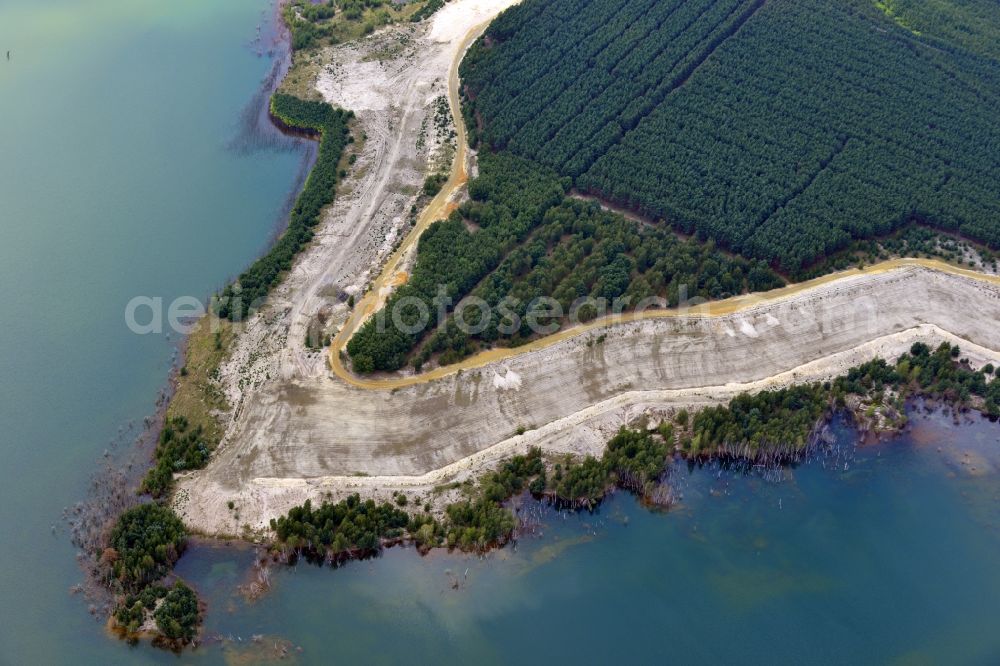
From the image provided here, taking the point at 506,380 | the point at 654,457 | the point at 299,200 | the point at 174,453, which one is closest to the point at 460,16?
the point at 299,200

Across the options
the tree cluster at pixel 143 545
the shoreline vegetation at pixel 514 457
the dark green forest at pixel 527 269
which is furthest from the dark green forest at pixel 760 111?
the tree cluster at pixel 143 545

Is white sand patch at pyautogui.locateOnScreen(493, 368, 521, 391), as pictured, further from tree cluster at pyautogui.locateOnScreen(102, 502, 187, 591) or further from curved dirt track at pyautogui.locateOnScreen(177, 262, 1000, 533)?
tree cluster at pyautogui.locateOnScreen(102, 502, 187, 591)

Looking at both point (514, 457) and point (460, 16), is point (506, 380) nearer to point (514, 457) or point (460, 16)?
point (514, 457)

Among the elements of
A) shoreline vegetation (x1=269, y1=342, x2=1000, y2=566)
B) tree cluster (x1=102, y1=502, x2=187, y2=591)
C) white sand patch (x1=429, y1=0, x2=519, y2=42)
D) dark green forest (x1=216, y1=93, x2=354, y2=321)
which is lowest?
shoreline vegetation (x1=269, y1=342, x2=1000, y2=566)

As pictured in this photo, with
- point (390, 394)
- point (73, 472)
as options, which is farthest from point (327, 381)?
point (73, 472)

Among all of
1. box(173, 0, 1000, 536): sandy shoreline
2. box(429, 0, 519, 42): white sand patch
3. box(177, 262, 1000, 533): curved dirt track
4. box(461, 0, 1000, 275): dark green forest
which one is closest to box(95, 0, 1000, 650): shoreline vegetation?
box(173, 0, 1000, 536): sandy shoreline

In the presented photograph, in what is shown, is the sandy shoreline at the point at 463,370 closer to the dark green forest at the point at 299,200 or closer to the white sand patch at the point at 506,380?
the white sand patch at the point at 506,380
